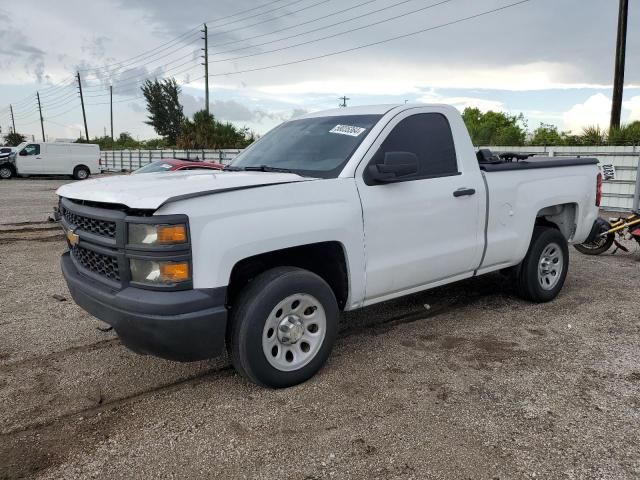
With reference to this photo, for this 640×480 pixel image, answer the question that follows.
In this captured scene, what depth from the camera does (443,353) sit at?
4.01 meters

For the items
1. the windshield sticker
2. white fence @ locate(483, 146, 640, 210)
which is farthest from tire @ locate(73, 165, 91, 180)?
the windshield sticker

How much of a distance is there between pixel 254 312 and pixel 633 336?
10.9 feet

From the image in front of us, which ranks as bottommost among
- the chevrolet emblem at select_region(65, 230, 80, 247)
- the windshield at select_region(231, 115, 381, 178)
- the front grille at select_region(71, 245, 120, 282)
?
the front grille at select_region(71, 245, 120, 282)

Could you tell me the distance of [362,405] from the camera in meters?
3.20

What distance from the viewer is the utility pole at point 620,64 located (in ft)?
58.2

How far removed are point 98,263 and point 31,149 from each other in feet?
97.5

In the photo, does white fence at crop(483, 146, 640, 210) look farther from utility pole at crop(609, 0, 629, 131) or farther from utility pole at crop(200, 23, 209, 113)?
utility pole at crop(200, 23, 209, 113)

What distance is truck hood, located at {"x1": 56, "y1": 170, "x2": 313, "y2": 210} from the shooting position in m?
2.86

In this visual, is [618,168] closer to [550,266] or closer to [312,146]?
[550,266]

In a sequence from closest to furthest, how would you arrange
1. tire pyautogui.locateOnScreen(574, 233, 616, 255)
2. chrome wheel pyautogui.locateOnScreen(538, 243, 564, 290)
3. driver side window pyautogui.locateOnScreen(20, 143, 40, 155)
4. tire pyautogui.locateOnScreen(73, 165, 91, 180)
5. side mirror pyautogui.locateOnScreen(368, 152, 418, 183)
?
side mirror pyautogui.locateOnScreen(368, 152, 418, 183) < chrome wheel pyautogui.locateOnScreen(538, 243, 564, 290) < tire pyautogui.locateOnScreen(574, 233, 616, 255) < driver side window pyautogui.locateOnScreen(20, 143, 40, 155) < tire pyautogui.locateOnScreen(73, 165, 91, 180)

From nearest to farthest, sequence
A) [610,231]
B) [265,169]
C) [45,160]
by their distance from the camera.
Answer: [265,169], [610,231], [45,160]

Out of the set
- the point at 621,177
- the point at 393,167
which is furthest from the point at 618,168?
the point at 393,167

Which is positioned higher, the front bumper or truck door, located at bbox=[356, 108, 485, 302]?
truck door, located at bbox=[356, 108, 485, 302]

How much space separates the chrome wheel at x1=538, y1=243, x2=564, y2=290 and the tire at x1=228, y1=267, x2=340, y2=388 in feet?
9.05
